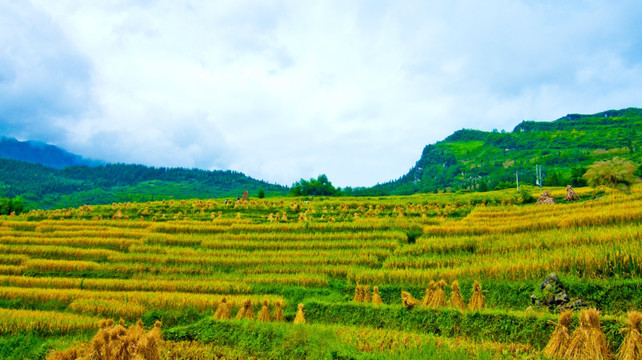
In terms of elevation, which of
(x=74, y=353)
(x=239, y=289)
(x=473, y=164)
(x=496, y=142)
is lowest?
(x=239, y=289)

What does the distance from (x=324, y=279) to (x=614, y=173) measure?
27941mm

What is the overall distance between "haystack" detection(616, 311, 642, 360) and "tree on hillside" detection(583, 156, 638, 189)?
97.2 feet

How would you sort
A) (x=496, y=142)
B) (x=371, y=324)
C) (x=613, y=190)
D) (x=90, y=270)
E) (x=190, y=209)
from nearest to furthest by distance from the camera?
(x=371, y=324) < (x=90, y=270) < (x=613, y=190) < (x=190, y=209) < (x=496, y=142)

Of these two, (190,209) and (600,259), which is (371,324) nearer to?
(600,259)

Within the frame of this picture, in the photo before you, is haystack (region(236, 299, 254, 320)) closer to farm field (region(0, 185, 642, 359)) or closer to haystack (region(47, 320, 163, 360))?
farm field (region(0, 185, 642, 359))

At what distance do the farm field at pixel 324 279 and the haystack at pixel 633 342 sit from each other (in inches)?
42.4

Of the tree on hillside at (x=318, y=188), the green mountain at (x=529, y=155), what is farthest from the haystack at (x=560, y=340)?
the green mountain at (x=529, y=155)

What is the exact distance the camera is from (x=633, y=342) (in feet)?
21.4

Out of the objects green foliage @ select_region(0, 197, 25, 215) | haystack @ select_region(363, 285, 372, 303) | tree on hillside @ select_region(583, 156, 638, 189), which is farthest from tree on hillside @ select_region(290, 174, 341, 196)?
haystack @ select_region(363, 285, 372, 303)

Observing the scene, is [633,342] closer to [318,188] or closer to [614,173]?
[614,173]

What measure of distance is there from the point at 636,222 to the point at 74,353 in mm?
22988

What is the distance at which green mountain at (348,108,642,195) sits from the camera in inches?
4749

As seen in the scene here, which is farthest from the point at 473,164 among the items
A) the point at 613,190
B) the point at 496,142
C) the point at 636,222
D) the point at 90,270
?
the point at 90,270

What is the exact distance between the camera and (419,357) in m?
6.98
